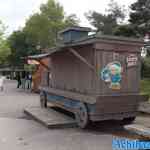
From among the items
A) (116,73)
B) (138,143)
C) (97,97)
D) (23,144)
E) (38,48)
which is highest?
(38,48)

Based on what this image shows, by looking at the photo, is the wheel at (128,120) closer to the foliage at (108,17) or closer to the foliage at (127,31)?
the foliage at (127,31)

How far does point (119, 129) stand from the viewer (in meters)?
7.23

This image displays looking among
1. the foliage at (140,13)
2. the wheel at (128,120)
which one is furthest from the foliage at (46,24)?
the wheel at (128,120)

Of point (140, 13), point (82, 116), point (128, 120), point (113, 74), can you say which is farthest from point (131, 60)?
point (140, 13)

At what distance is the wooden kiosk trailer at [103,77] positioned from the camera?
6.86 m

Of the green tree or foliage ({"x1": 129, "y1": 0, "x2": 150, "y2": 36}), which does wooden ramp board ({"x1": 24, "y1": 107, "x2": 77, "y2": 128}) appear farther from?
the green tree

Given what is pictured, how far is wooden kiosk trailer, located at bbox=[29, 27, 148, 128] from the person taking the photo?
6.86 metres

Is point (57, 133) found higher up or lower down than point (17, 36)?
lower down

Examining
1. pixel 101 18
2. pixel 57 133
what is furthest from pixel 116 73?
pixel 101 18

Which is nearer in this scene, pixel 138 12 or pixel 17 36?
pixel 138 12

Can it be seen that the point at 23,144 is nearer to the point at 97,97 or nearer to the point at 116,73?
the point at 97,97

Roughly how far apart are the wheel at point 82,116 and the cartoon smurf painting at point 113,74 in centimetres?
101

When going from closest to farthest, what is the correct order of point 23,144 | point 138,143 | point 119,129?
point 138,143 → point 23,144 → point 119,129

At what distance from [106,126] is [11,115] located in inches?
153
